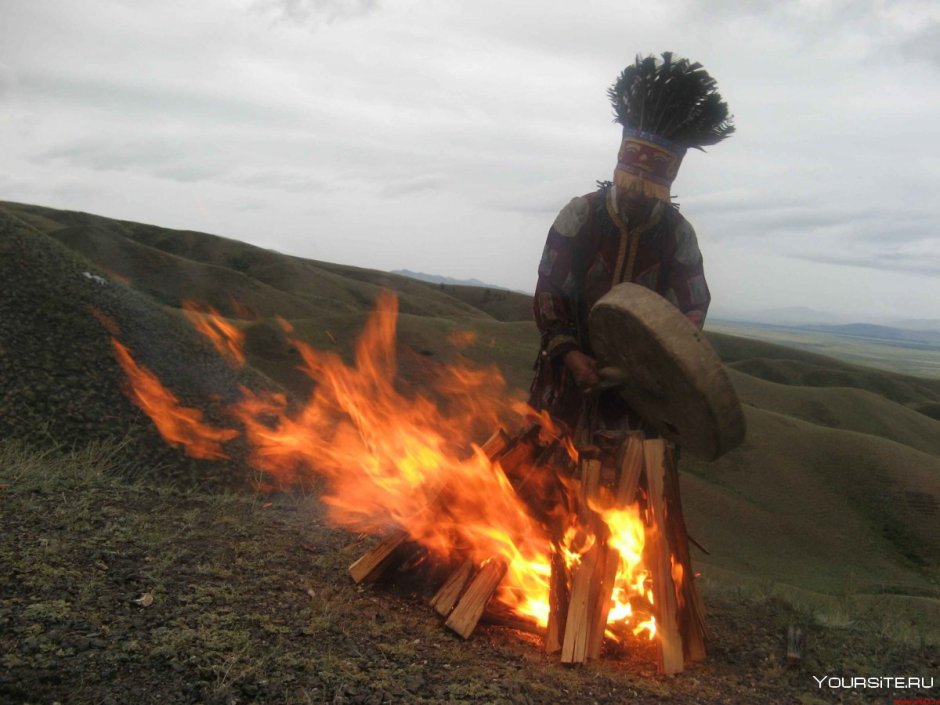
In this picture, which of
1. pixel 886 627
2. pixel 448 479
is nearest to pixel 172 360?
pixel 448 479

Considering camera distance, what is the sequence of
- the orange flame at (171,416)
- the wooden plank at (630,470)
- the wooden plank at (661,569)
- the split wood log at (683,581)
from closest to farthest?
1. the wooden plank at (661,569)
2. the split wood log at (683,581)
3. the wooden plank at (630,470)
4. the orange flame at (171,416)

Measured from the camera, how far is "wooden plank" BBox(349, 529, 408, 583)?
4.78m

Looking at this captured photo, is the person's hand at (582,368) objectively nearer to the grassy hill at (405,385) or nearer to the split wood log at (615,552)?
the split wood log at (615,552)

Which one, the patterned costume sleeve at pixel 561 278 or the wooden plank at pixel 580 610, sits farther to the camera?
the patterned costume sleeve at pixel 561 278

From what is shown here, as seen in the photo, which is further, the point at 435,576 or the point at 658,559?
the point at 435,576

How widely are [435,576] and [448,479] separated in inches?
22.7

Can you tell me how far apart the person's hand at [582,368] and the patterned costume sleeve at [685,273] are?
2.32ft

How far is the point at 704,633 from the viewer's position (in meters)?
4.72

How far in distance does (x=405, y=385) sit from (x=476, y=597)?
1848cm

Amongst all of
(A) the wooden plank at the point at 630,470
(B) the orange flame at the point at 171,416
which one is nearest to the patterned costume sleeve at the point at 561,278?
(A) the wooden plank at the point at 630,470

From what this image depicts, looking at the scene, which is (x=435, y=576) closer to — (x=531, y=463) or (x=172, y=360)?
(x=531, y=463)

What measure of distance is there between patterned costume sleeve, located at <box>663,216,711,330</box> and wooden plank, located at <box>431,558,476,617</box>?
206 centimetres

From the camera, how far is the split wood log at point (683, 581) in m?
4.48

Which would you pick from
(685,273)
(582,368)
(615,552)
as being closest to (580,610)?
(615,552)
